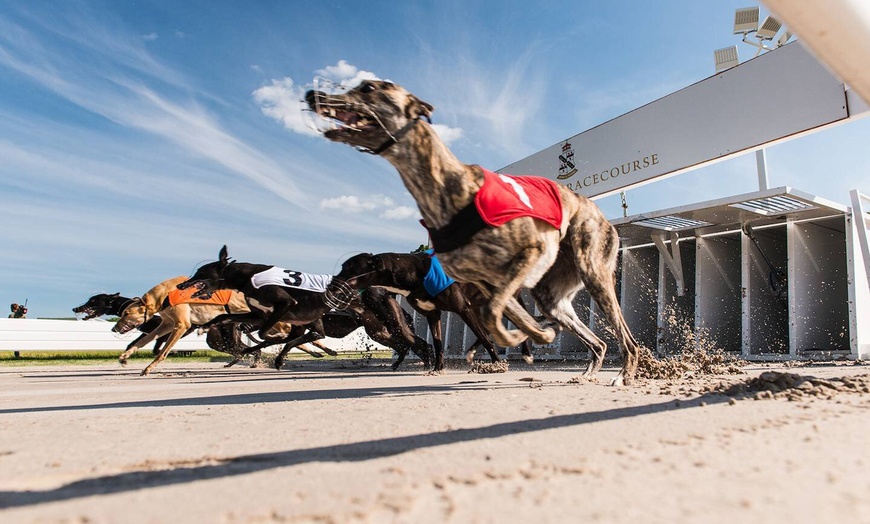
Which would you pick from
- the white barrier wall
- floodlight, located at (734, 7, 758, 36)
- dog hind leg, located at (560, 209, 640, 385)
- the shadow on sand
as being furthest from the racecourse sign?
the shadow on sand

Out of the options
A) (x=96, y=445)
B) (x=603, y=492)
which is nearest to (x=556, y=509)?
(x=603, y=492)

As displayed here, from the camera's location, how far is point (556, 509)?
1.02 m

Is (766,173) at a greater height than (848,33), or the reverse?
(766,173)

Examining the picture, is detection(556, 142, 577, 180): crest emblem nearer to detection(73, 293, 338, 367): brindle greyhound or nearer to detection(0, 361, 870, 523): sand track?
detection(73, 293, 338, 367): brindle greyhound

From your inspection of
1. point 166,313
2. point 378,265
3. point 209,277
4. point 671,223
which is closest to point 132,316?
point 166,313

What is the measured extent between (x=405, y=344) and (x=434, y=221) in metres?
5.27

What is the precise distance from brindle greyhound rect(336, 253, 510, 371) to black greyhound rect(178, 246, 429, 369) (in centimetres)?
96

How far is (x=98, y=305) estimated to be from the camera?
12273 millimetres

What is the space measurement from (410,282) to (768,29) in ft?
25.5

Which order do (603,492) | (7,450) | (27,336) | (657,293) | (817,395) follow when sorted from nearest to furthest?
1. (603,492)
2. (7,450)
3. (817,395)
4. (657,293)
5. (27,336)

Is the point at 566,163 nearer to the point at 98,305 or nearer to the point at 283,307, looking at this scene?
the point at 283,307

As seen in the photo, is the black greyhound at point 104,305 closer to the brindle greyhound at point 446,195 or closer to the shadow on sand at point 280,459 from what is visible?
the brindle greyhound at point 446,195

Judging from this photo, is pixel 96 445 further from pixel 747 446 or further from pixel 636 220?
pixel 636 220

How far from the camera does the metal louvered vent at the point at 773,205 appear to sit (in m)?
7.49
